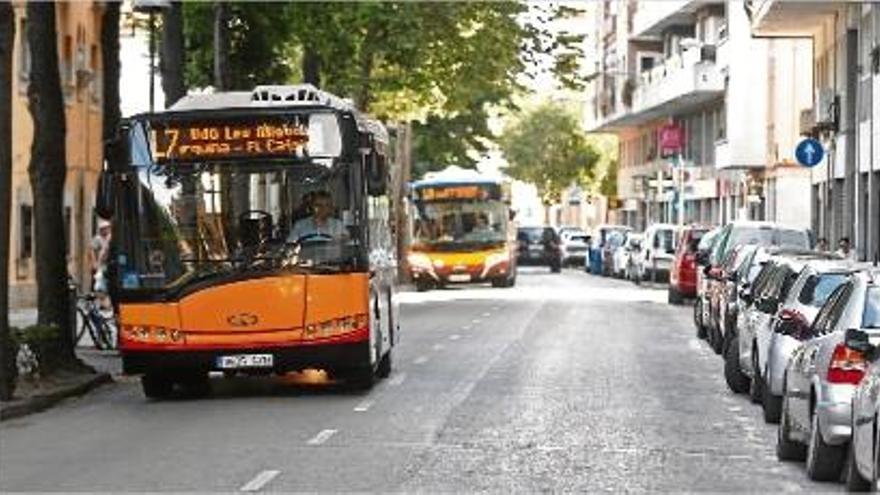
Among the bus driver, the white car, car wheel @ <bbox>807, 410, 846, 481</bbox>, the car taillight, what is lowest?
the white car

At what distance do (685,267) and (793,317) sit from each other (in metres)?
28.9

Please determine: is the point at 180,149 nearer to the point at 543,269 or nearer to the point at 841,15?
the point at 841,15

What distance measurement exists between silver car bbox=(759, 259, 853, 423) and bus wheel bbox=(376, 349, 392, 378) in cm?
565

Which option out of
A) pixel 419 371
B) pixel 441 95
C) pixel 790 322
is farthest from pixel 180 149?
pixel 441 95

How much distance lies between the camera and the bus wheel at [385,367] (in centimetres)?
2389

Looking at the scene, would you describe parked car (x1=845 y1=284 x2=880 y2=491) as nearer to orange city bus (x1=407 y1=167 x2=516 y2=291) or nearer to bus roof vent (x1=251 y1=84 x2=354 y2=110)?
bus roof vent (x1=251 y1=84 x2=354 y2=110)

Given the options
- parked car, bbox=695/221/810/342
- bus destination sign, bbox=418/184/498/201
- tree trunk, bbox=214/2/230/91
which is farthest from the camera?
bus destination sign, bbox=418/184/498/201

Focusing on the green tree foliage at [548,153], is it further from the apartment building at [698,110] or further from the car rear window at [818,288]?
the car rear window at [818,288]

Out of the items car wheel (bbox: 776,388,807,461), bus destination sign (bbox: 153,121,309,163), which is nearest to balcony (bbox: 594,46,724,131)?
bus destination sign (bbox: 153,121,309,163)

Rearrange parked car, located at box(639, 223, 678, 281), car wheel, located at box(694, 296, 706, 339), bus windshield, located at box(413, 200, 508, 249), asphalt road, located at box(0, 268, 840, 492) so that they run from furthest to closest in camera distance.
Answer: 1. parked car, located at box(639, 223, 678, 281)
2. bus windshield, located at box(413, 200, 508, 249)
3. car wheel, located at box(694, 296, 706, 339)
4. asphalt road, located at box(0, 268, 840, 492)

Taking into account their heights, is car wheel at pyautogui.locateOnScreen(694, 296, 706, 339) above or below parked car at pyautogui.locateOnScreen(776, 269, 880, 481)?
below

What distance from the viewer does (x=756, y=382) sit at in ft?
67.7

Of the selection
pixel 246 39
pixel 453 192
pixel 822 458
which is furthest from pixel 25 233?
pixel 822 458

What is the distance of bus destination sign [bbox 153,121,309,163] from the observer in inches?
834
